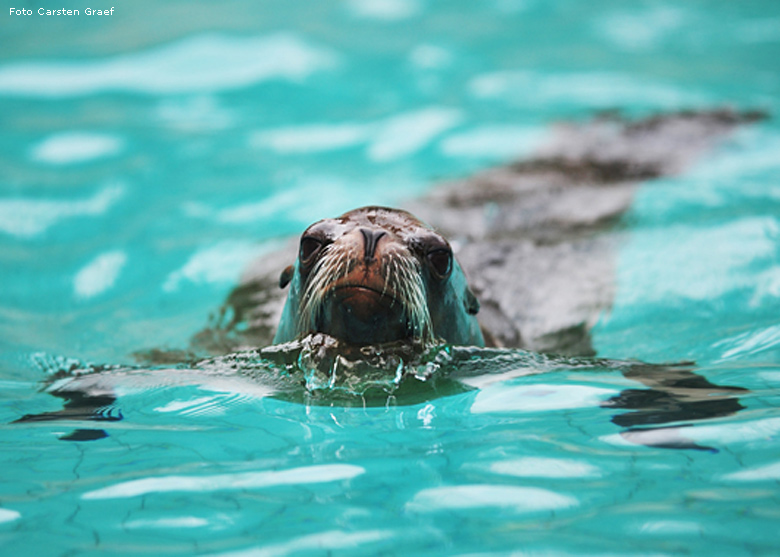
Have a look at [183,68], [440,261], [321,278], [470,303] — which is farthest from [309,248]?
[183,68]

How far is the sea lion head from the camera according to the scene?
3.29 meters

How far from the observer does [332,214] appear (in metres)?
6.96

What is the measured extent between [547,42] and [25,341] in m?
8.09

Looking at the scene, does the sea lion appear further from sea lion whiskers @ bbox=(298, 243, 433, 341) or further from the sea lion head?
sea lion whiskers @ bbox=(298, 243, 433, 341)

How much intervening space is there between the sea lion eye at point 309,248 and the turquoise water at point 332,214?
609 mm

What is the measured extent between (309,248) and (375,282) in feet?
1.45

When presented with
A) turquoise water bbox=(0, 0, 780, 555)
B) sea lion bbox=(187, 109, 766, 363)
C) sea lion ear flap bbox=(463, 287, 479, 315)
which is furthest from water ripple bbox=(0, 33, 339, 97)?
sea lion ear flap bbox=(463, 287, 479, 315)

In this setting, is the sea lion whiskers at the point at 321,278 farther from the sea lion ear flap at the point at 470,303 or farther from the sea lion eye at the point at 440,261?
the sea lion ear flap at the point at 470,303

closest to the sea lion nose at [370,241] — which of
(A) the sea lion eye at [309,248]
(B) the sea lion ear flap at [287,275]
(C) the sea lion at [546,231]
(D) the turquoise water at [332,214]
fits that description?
(A) the sea lion eye at [309,248]

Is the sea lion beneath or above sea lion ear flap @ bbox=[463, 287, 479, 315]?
above

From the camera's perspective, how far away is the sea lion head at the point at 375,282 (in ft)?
10.8

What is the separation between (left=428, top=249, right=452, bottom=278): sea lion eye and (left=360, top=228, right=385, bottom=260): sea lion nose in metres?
0.32

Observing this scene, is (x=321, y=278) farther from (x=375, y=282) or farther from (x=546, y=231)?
(x=546, y=231)

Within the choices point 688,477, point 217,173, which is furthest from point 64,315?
point 688,477
